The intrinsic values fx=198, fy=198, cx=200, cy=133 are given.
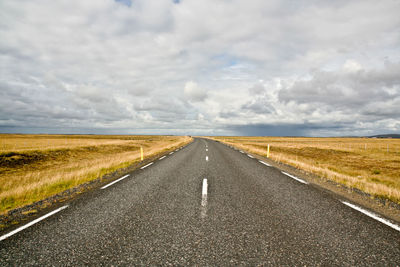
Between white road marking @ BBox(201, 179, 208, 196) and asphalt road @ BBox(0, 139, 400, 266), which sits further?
white road marking @ BBox(201, 179, 208, 196)

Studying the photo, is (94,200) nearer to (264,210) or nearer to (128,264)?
(128,264)

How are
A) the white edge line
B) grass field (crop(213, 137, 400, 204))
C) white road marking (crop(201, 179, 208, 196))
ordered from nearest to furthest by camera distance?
the white edge line
white road marking (crop(201, 179, 208, 196))
grass field (crop(213, 137, 400, 204))

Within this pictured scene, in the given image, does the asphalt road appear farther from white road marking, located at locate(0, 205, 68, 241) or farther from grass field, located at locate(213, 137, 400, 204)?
grass field, located at locate(213, 137, 400, 204)

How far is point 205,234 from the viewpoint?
3.44 metres

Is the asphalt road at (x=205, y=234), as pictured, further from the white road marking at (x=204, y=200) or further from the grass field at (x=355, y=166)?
the grass field at (x=355, y=166)

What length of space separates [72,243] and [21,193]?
17.4 feet

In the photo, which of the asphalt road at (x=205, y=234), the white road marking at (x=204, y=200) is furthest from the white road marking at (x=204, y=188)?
the asphalt road at (x=205, y=234)

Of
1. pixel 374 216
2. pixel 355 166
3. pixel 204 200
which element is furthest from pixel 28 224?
pixel 355 166

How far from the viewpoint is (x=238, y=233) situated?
347 cm

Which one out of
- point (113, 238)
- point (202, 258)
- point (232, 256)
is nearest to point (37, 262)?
point (113, 238)

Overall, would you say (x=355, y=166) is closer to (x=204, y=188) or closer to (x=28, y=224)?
(x=204, y=188)

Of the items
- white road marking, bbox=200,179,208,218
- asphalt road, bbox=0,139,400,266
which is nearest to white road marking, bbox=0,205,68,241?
asphalt road, bbox=0,139,400,266

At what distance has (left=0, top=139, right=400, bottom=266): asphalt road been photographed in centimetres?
278

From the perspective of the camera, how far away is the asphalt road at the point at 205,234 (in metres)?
2.78
